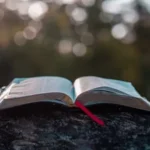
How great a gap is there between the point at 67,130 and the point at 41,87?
0.84ft

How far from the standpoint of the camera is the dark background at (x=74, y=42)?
54.4ft

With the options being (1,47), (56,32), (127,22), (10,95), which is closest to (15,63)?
(1,47)

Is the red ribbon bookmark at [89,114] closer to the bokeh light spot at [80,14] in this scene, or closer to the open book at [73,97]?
the open book at [73,97]

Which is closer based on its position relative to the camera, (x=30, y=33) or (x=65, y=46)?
(x=65, y=46)

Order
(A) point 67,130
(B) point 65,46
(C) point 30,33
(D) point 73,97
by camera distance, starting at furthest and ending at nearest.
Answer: (C) point 30,33 → (B) point 65,46 → (D) point 73,97 → (A) point 67,130

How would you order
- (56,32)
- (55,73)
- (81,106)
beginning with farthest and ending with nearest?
(56,32)
(55,73)
(81,106)

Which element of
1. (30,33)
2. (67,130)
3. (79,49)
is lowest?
(79,49)

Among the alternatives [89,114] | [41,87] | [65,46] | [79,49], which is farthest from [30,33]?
[89,114]

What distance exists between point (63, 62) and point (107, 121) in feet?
49.7

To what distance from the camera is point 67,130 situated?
1.81 meters

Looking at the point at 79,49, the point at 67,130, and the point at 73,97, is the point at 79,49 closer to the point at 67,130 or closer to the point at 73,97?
the point at 73,97

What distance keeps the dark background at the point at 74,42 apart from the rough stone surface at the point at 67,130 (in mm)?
13247

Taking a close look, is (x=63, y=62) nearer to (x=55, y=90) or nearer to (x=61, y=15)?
(x=61, y=15)

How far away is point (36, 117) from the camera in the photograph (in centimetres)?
184
